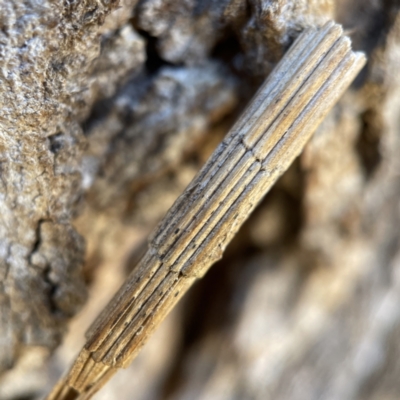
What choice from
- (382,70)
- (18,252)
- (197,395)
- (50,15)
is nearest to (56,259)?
(18,252)

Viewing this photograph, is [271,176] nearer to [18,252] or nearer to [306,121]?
[306,121]

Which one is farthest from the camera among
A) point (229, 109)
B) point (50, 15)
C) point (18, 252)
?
point (229, 109)

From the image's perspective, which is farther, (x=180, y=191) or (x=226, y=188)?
(x=180, y=191)

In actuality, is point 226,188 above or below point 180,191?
below
